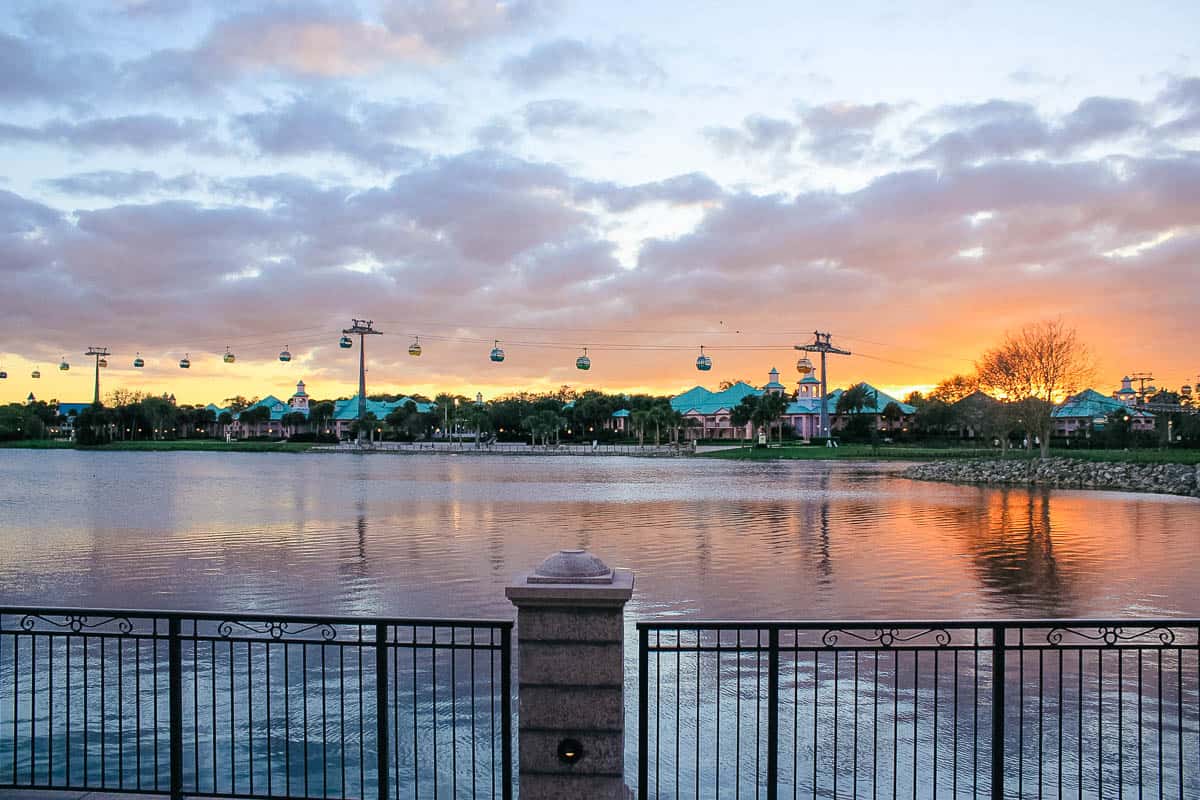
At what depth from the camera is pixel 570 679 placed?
4.96m

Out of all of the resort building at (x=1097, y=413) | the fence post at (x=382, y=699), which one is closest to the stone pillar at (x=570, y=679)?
the fence post at (x=382, y=699)

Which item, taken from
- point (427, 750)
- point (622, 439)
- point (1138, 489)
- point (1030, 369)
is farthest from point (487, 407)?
point (427, 750)

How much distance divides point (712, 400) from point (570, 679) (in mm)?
138566

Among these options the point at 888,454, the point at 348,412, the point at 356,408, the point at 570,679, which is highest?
the point at 356,408

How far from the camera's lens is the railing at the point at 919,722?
5.56m

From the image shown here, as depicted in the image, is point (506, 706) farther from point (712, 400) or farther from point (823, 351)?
point (712, 400)

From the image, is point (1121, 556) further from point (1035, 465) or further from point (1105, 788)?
point (1035, 465)

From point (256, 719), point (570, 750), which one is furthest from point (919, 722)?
point (256, 719)

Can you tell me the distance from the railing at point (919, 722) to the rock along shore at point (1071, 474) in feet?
111

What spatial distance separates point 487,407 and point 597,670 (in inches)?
5757

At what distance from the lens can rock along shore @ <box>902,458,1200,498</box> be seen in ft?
131

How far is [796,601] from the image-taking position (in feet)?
44.1

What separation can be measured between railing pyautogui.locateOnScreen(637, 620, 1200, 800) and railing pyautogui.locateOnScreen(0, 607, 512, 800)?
5.11ft

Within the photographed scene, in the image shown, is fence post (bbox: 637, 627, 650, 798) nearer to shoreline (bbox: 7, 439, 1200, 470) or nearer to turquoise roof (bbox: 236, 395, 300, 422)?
shoreline (bbox: 7, 439, 1200, 470)
